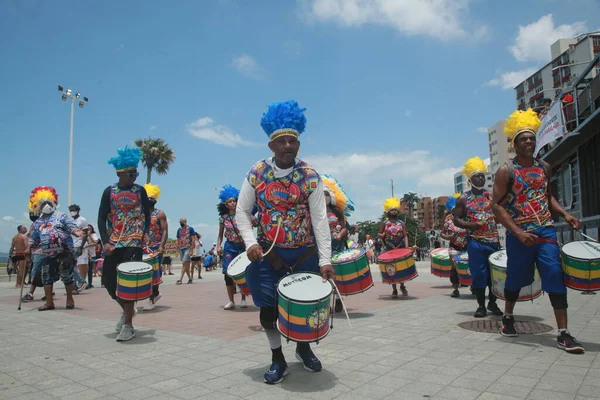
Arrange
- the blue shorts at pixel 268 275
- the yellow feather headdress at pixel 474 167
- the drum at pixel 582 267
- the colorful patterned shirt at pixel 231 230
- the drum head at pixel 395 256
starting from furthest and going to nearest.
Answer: the drum head at pixel 395 256 < the colorful patterned shirt at pixel 231 230 < the yellow feather headdress at pixel 474 167 < the drum at pixel 582 267 < the blue shorts at pixel 268 275

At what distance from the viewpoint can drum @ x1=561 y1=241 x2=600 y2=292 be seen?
14.5 feet

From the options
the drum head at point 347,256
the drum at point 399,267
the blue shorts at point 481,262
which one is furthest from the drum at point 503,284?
the drum at point 399,267

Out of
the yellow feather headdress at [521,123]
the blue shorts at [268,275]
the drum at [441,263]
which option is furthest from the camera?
the drum at [441,263]

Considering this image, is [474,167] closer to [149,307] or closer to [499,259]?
[499,259]

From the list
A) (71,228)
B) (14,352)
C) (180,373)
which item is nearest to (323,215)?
(180,373)

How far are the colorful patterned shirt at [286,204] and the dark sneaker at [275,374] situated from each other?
980mm

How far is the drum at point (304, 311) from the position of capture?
3287 millimetres

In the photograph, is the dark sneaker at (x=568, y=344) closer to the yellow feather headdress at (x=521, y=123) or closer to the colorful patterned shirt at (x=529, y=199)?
the colorful patterned shirt at (x=529, y=199)

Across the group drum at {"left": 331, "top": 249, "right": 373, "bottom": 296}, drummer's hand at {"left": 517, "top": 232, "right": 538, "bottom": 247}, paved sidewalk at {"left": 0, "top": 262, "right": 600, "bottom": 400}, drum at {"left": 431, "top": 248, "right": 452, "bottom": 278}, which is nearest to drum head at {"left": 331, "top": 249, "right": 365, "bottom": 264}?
drum at {"left": 331, "top": 249, "right": 373, "bottom": 296}

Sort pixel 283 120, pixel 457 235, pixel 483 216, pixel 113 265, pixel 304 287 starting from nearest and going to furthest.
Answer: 1. pixel 304 287
2. pixel 283 120
3. pixel 113 265
4. pixel 483 216
5. pixel 457 235

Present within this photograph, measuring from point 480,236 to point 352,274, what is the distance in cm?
194

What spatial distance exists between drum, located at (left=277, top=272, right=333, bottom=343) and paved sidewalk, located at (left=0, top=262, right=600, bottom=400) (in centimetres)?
43

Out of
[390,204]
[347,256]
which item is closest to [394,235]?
[390,204]

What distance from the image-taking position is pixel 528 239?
180 inches
